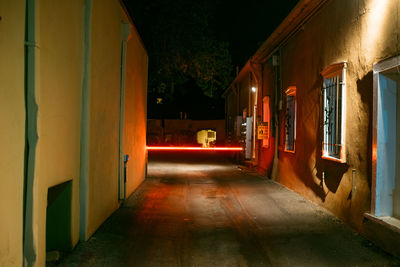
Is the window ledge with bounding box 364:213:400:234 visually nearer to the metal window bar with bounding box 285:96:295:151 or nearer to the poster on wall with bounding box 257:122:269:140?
the metal window bar with bounding box 285:96:295:151

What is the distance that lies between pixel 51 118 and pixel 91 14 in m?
2.27

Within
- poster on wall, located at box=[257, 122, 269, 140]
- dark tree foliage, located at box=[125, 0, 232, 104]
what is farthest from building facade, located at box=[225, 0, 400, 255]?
dark tree foliage, located at box=[125, 0, 232, 104]

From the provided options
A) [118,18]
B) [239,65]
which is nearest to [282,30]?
[118,18]

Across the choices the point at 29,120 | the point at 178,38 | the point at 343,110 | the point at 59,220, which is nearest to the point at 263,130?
the point at 343,110

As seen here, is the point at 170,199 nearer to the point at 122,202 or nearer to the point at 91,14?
the point at 122,202

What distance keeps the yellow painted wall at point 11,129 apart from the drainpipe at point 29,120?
85 mm

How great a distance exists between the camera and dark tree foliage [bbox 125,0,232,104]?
18.6 meters

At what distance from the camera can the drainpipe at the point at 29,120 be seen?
370 centimetres

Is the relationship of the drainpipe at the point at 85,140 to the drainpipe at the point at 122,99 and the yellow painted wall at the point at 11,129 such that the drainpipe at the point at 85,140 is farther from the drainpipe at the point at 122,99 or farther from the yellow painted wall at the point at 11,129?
the drainpipe at the point at 122,99

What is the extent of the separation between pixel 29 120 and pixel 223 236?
3.68 metres

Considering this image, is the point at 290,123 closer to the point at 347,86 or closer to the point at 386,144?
the point at 347,86

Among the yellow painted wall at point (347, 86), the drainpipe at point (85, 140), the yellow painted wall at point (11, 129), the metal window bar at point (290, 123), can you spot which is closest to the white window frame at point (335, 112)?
the yellow painted wall at point (347, 86)

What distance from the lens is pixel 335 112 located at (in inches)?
316

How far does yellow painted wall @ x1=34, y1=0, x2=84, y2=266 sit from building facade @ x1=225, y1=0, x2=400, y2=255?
4.67 meters
